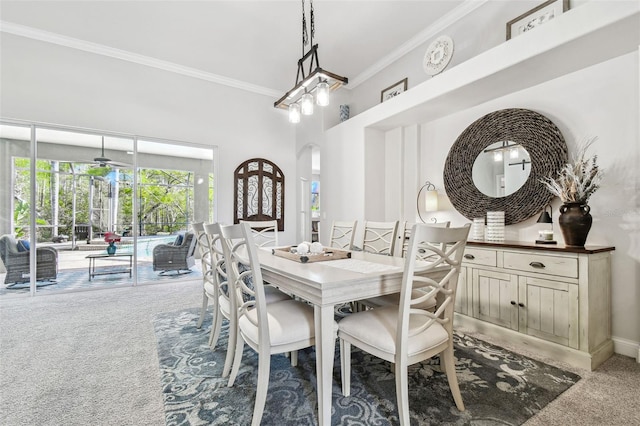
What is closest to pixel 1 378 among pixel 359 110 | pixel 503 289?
pixel 503 289

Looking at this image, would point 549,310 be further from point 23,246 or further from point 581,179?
point 23,246

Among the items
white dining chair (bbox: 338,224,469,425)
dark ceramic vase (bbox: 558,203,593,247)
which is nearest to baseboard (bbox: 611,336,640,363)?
dark ceramic vase (bbox: 558,203,593,247)

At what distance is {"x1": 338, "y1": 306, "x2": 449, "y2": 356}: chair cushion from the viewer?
1.41m

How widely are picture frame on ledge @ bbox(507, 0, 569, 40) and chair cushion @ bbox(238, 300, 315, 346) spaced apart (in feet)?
9.68

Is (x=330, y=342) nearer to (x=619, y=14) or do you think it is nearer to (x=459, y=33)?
(x=619, y=14)

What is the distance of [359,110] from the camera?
493 cm

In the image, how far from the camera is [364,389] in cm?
174

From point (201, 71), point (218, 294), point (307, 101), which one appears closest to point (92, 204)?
point (201, 71)

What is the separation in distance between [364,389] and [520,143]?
8.73ft

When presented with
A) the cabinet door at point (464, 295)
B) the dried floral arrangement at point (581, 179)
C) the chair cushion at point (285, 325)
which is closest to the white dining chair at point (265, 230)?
the chair cushion at point (285, 325)

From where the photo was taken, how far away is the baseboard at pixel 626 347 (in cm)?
214

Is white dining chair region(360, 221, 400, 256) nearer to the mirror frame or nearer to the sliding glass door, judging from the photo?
the mirror frame

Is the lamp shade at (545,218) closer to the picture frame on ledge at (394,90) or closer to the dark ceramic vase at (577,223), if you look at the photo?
the dark ceramic vase at (577,223)

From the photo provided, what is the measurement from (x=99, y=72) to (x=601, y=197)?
595 cm
